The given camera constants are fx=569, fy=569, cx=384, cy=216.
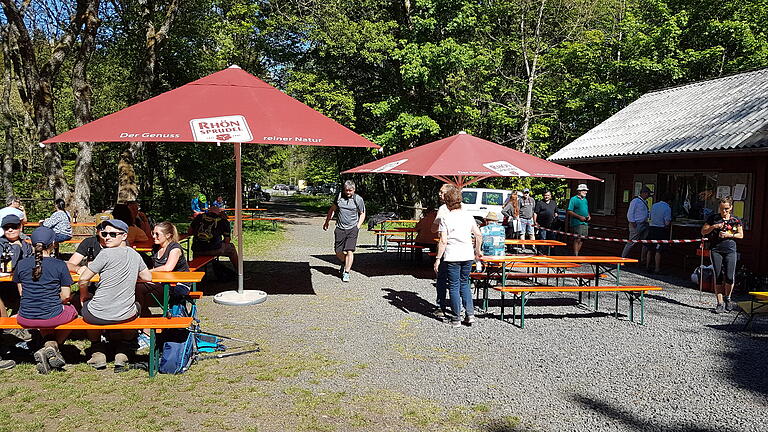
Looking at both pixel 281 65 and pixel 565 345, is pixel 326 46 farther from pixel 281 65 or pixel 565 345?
pixel 565 345

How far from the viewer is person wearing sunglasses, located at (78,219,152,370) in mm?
5117

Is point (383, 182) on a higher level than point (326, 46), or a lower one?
lower

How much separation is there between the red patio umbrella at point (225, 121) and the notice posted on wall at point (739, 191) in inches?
331

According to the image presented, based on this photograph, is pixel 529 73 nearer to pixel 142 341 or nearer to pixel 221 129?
pixel 221 129

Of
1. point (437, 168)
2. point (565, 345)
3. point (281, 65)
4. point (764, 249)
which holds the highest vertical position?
point (281, 65)

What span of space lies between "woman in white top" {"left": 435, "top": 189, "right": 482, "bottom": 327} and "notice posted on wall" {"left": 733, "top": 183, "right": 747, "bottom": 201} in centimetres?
750

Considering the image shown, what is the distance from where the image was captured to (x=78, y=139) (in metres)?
7.27

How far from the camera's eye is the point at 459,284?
284 inches

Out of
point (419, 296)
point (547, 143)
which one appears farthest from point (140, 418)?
point (547, 143)

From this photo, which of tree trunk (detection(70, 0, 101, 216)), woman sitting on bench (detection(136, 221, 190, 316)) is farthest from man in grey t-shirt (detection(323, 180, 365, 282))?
tree trunk (detection(70, 0, 101, 216))

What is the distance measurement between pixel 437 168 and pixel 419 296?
210 centimetres

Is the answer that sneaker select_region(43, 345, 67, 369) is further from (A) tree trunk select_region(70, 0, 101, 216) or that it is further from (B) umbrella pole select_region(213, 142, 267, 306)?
(A) tree trunk select_region(70, 0, 101, 216)

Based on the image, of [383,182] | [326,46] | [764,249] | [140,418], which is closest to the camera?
[140,418]

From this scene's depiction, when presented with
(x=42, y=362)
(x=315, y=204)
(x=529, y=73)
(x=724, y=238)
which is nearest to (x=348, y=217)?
(x=42, y=362)
